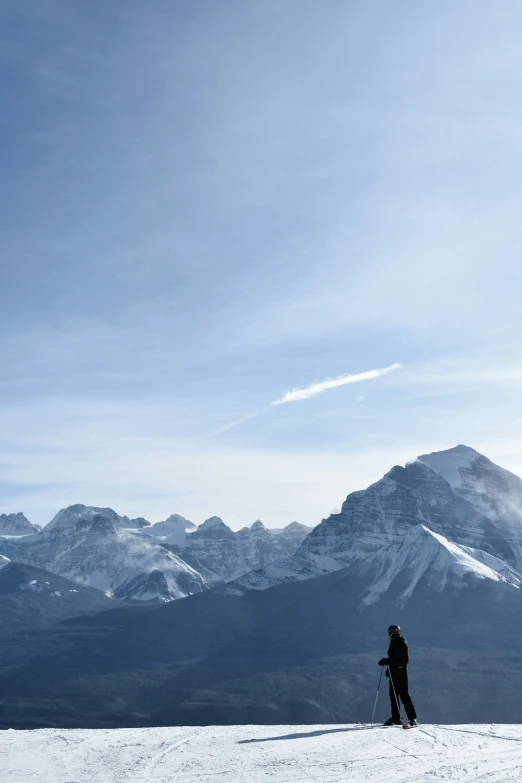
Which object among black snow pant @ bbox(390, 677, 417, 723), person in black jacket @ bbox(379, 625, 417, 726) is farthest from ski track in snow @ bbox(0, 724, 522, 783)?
person in black jacket @ bbox(379, 625, 417, 726)

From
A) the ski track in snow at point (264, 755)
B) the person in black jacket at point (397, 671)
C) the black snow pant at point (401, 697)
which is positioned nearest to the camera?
the ski track in snow at point (264, 755)

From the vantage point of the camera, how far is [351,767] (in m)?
19.0

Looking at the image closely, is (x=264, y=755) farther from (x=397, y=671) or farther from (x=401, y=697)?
(x=401, y=697)

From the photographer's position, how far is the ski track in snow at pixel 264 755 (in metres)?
18.1

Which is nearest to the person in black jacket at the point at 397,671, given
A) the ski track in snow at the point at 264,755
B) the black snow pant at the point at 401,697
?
the black snow pant at the point at 401,697

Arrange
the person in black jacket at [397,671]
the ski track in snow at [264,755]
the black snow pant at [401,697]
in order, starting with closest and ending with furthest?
the ski track in snow at [264,755] < the black snow pant at [401,697] < the person in black jacket at [397,671]

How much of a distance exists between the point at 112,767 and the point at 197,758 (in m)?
2.39

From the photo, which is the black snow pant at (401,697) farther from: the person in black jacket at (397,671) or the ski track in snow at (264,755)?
the ski track in snow at (264,755)

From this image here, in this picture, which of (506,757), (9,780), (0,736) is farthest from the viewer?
(0,736)

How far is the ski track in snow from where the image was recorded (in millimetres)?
18078

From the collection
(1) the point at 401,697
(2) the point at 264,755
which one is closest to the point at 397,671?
(1) the point at 401,697

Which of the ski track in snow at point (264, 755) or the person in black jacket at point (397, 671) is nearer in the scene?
the ski track in snow at point (264, 755)

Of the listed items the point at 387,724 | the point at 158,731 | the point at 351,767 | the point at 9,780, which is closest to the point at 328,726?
the point at 387,724

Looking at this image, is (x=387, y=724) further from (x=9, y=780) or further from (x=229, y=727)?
(x=9, y=780)
